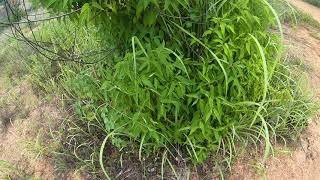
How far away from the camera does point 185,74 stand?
2.54 metres

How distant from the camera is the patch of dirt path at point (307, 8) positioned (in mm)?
4989

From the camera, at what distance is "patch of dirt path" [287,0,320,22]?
4.99m

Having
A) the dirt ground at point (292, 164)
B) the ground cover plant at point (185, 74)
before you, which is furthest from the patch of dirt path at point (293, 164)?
the ground cover plant at point (185, 74)

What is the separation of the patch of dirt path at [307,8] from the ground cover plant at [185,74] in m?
2.38

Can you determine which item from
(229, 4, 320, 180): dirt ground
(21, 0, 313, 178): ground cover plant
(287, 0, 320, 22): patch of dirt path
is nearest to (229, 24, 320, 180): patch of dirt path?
(229, 4, 320, 180): dirt ground

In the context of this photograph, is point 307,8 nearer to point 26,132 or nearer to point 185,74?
point 185,74

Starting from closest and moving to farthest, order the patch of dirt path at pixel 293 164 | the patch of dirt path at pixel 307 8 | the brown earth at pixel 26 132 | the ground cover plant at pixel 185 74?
the ground cover plant at pixel 185 74
the patch of dirt path at pixel 293 164
the brown earth at pixel 26 132
the patch of dirt path at pixel 307 8

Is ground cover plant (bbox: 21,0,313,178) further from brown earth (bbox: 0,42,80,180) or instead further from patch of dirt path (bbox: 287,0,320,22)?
patch of dirt path (bbox: 287,0,320,22)

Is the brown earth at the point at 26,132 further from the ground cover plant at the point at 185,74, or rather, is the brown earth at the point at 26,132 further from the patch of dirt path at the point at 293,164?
the patch of dirt path at the point at 293,164

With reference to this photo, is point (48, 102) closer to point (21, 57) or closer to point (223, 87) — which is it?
point (21, 57)

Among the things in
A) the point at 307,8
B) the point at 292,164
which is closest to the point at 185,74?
the point at 292,164

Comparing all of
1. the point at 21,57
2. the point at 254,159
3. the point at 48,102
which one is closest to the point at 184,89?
the point at 254,159

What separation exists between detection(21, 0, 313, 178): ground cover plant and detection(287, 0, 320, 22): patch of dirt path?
2.38 m

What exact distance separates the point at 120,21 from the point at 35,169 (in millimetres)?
1482
